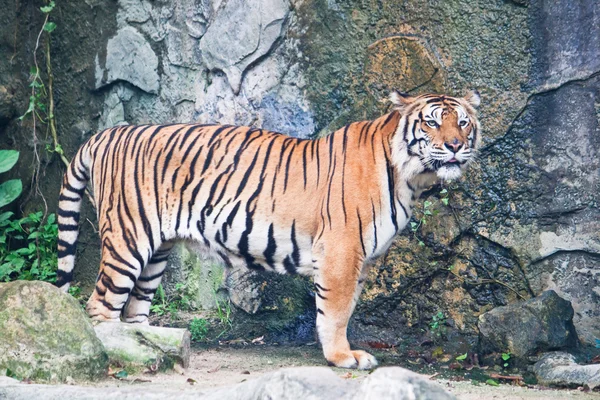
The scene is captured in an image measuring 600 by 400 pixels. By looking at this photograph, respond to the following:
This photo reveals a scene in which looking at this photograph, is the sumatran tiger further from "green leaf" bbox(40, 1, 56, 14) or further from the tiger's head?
"green leaf" bbox(40, 1, 56, 14)

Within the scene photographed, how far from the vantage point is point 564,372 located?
Result: 218 inches

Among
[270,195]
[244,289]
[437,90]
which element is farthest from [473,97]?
[244,289]

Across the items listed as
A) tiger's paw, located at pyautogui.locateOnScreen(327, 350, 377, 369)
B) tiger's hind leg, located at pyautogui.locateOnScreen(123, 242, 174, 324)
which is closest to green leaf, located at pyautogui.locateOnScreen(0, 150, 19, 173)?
tiger's hind leg, located at pyautogui.locateOnScreen(123, 242, 174, 324)

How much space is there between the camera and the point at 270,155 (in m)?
6.33

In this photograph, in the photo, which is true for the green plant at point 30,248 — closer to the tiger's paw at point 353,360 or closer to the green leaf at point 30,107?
the green leaf at point 30,107

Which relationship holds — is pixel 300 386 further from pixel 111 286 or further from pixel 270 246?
pixel 111 286

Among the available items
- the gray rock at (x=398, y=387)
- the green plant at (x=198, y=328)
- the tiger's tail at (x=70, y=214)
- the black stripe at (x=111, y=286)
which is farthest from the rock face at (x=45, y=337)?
the green plant at (x=198, y=328)

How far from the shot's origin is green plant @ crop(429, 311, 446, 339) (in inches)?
267

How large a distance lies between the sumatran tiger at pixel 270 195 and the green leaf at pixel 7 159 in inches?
64.3

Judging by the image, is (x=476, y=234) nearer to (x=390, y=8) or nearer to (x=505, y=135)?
(x=505, y=135)

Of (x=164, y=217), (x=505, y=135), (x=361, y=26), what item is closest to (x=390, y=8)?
(x=361, y=26)

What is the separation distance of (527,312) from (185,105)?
11.3 feet

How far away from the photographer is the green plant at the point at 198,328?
7206 mm

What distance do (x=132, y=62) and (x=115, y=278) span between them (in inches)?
96.9
